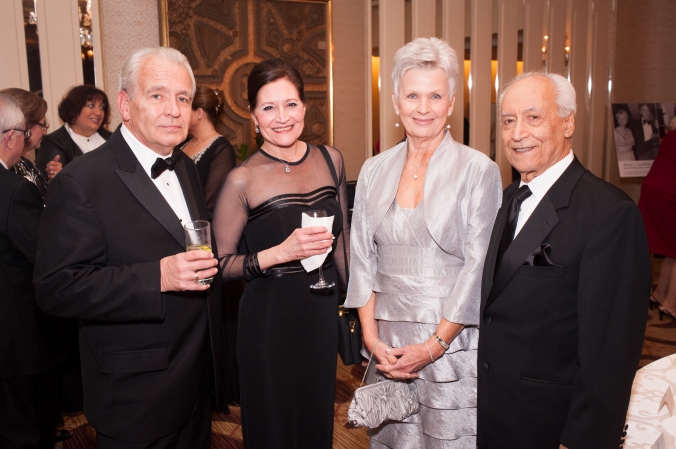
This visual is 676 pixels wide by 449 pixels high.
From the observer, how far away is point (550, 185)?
1.66 metres

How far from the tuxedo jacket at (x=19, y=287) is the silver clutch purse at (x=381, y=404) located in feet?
5.18

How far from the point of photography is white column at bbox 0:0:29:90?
462cm

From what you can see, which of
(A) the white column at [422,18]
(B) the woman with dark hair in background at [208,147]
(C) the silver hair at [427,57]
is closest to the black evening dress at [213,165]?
(B) the woman with dark hair in background at [208,147]

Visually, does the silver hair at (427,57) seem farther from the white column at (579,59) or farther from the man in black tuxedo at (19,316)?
the white column at (579,59)

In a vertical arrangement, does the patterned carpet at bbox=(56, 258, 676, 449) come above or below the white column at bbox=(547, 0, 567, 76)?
below

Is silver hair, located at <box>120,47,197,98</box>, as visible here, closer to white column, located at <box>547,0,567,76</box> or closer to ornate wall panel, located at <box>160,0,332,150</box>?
ornate wall panel, located at <box>160,0,332,150</box>

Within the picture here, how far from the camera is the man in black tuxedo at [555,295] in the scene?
1446 mm

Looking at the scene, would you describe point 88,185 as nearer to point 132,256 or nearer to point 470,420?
point 132,256

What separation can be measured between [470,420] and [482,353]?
359 millimetres

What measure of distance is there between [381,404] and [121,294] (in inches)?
38.2

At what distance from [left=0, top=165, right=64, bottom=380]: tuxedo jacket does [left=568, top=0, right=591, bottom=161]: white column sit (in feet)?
23.0

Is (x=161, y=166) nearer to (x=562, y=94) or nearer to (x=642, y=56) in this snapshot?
(x=562, y=94)

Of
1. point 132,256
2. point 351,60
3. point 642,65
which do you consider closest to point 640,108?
point 642,65

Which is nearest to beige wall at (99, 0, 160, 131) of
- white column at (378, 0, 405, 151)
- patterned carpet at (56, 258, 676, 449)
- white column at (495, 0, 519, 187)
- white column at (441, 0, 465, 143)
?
white column at (378, 0, 405, 151)
